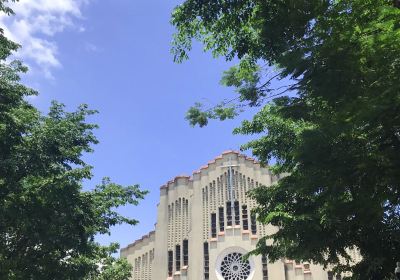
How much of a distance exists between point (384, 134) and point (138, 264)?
98.1 ft

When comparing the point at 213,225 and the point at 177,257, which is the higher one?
the point at 213,225

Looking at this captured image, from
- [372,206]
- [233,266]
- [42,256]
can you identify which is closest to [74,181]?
[42,256]

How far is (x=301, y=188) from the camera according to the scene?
11289 millimetres

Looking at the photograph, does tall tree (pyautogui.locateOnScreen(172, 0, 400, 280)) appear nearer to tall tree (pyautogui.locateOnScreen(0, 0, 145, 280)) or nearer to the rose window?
tall tree (pyautogui.locateOnScreen(0, 0, 145, 280))

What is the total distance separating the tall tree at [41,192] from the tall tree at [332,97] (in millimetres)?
5993

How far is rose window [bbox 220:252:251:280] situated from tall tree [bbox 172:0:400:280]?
60.1ft

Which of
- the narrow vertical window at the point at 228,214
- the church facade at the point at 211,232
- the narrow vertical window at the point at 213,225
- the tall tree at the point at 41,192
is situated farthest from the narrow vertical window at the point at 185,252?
the tall tree at the point at 41,192

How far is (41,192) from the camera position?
48.5 feet

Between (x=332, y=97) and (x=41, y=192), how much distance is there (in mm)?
9676

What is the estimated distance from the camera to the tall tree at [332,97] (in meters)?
9.25

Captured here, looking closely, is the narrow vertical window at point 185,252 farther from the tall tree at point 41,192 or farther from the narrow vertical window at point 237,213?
the tall tree at point 41,192

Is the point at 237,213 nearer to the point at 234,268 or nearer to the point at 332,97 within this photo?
the point at 234,268

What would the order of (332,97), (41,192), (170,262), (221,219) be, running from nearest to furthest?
1. (332,97)
2. (41,192)
3. (221,219)
4. (170,262)

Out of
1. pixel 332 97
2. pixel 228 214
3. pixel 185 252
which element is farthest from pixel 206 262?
pixel 332 97
